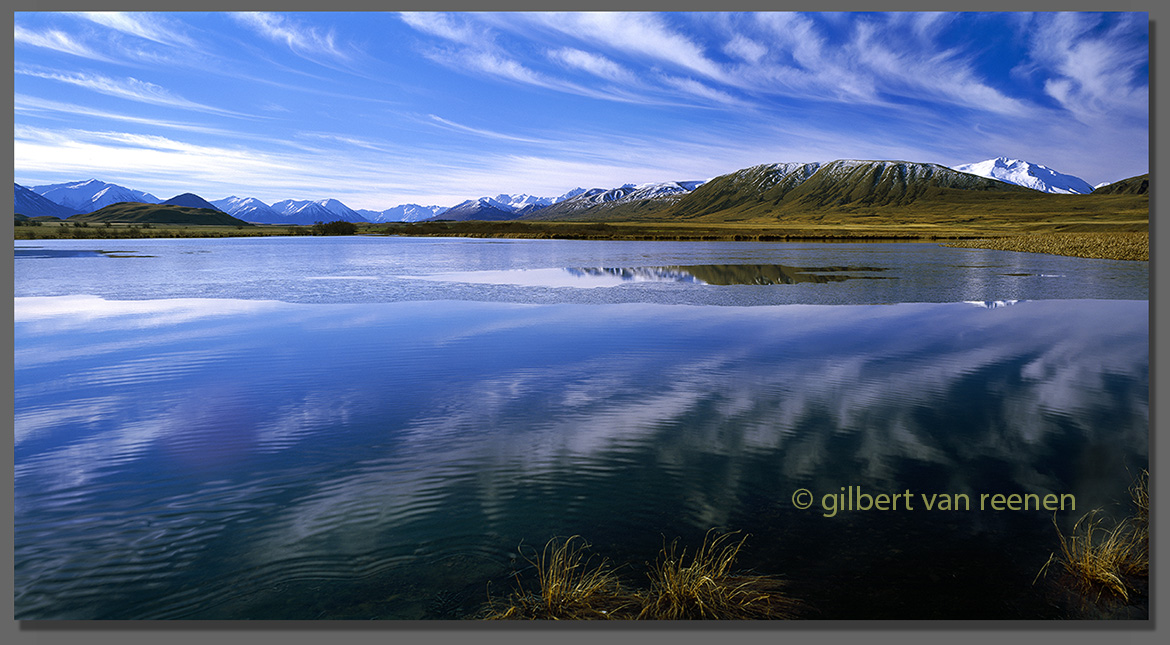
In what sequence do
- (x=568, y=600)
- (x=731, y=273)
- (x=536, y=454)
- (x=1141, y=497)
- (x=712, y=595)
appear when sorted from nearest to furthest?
(x=568, y=600) < (x=712, y=595) < (x=1141, y=497) < (x=536, y=454) < (x=731, y=273)

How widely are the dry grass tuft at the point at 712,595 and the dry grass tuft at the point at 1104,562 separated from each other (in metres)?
3.16

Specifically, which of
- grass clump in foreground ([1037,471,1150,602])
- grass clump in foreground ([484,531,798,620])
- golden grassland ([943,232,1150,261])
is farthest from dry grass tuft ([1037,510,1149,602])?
golden grassland ([943,232,1150,261])

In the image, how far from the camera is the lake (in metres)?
6.59

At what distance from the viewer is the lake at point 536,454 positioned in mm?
6590

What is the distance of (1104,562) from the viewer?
663 cm

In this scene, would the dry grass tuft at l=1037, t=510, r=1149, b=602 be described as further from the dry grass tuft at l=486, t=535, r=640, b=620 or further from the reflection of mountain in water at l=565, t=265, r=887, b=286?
the reflection of mountain in water at l=565, t=265, r=887, b=286

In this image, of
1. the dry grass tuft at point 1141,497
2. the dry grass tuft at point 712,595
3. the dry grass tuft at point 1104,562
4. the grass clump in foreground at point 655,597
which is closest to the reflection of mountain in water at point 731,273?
the dry grass tuft at point 1141,497

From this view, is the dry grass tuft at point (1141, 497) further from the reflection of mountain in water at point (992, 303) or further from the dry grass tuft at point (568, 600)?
the reflection of mountain in water at point (992, 303)

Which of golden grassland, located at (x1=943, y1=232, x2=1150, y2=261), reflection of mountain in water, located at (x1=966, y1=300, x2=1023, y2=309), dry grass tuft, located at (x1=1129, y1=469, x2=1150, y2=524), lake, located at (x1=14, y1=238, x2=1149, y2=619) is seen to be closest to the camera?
lake, located at (x1=14, y1=238, x2=1149, y2=619)

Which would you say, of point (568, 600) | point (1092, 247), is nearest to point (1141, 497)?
point (568, 600)

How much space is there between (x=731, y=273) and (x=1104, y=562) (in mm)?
38136

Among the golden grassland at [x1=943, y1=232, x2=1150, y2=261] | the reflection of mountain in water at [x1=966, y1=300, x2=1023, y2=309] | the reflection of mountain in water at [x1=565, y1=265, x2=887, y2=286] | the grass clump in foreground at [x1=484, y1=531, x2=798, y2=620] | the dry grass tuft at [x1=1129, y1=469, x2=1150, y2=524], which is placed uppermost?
the golden grassland at [x1=943, y1=232, x2=1150, y2=261]

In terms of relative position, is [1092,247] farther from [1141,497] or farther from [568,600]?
[568,600]

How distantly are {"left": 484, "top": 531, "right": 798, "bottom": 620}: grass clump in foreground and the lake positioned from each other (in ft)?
1.04
